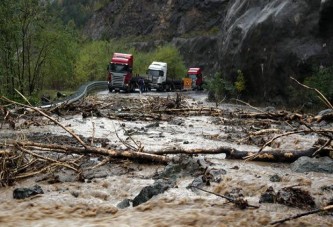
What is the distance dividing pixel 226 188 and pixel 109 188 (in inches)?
69.3

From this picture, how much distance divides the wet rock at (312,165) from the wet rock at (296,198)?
1626 millimetres

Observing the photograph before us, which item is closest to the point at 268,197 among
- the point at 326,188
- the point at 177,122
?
the point at 326,188

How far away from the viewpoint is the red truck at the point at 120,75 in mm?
42469

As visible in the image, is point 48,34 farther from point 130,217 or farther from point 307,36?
point 130,217

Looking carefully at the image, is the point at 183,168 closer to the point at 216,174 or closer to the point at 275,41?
the point at 216,174

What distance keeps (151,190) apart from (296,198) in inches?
76.7

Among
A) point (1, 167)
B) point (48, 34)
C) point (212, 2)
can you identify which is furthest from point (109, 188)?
point (212, 2)

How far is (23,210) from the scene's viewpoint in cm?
562

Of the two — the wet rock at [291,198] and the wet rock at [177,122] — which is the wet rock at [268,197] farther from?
the wet rock at [177,122]

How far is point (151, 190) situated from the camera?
6082mm

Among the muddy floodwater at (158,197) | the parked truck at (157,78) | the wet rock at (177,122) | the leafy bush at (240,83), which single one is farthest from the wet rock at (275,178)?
A: the parked truck at (157,78)

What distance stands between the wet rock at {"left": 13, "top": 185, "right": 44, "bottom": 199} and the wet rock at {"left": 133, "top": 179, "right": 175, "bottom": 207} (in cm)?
147

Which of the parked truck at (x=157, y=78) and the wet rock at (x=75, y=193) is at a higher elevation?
the parked truck at (x=157, y=78)

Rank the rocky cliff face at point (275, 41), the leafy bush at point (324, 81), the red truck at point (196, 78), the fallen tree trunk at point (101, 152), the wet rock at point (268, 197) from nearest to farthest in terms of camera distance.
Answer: the wet rock at point (268, 197) → the fallen tree trunk at point (101, 152) → the leafy bush at point (324, 81) → the rocky cliff face at point (275, 41) → the red truck at point (196, 78)
